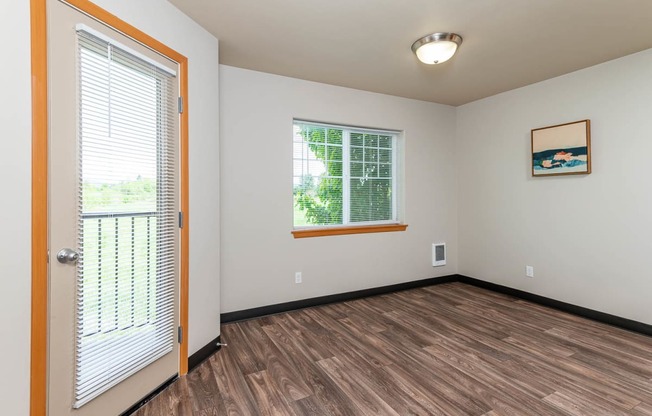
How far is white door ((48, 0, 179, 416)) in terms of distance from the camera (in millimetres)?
1424

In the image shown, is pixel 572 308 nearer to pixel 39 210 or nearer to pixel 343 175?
pixel 343 175

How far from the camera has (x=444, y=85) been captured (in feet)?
11.8

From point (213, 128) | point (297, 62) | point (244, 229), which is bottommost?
point (244, 229)

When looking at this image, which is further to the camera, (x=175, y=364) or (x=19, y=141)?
(x=175, y=364)

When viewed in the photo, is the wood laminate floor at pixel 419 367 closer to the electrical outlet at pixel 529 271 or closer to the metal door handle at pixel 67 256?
the electrical outlet at pixel 529 271

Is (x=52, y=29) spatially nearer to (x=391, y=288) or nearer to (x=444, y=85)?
(x=444, y=85)

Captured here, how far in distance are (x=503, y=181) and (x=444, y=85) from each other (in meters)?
1.47

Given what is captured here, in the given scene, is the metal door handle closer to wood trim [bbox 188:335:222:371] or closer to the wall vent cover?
wood trim [bbox 188:335:222:371]

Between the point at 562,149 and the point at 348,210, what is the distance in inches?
96.5

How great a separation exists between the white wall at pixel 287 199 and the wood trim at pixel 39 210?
164cm

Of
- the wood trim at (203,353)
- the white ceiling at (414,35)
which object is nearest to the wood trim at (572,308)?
the white ceiling at (414,35)

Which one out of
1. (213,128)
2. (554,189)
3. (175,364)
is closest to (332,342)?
(175,364)

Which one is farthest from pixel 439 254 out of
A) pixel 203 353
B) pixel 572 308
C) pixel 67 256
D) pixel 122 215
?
pixel 67 256

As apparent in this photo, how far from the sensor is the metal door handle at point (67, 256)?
1.42 m
